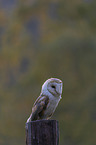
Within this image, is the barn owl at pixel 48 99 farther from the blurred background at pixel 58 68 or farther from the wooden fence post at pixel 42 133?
the blurred background at pixel 58 68

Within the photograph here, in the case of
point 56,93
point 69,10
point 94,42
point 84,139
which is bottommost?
point 84,139

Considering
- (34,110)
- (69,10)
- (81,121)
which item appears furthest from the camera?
(69,10)

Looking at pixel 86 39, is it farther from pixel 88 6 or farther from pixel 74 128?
pixel 74 128

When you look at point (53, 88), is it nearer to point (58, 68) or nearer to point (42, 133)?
point (42, 133)

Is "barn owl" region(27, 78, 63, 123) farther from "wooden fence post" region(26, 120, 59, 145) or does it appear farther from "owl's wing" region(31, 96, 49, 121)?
"wooden fence post" region(26, 120, 59, 145)

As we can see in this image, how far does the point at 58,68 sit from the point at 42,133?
6400 mm

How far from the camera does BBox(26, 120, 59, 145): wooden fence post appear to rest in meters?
2.63

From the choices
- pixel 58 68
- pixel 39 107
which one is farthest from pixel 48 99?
pixel 58 68

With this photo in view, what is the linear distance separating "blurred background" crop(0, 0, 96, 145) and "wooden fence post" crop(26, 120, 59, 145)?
5.70 metres

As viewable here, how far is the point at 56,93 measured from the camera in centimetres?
322

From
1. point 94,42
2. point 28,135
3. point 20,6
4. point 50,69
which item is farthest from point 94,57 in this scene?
point 28,135

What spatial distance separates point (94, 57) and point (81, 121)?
1.79m

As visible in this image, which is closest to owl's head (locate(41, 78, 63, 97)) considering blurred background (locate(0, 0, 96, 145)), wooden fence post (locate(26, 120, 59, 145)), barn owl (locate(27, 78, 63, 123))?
barn owl (locate(27, 78, 63, 123))

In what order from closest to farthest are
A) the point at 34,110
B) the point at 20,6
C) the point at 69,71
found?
1. the point at 34,110
2. the point at 69,71
3. the point at 20,6
